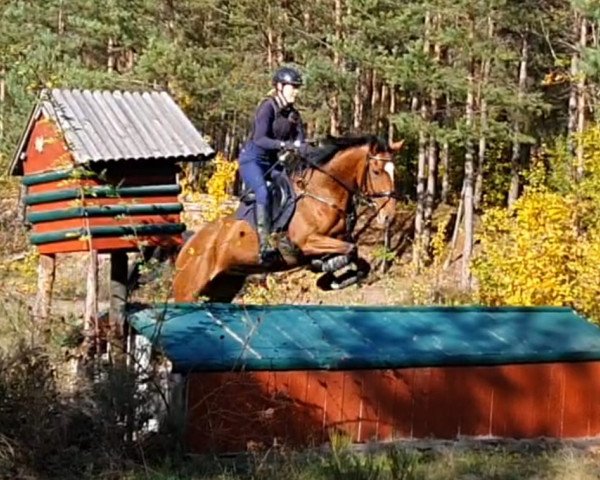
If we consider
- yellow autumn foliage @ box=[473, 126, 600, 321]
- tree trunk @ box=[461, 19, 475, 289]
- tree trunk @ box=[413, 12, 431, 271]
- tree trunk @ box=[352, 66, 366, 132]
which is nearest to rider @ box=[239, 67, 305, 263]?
yellow autumn foliage @ box=[473, 126, 600, 321]

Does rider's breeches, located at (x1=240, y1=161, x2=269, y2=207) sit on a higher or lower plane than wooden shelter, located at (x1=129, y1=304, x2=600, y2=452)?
higher

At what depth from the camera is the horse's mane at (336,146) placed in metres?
12.8

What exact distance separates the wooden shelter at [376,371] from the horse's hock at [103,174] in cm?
123

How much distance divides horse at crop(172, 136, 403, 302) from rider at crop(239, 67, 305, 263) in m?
0.24

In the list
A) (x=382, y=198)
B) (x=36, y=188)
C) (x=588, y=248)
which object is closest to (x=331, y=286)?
(x=382, y=198)

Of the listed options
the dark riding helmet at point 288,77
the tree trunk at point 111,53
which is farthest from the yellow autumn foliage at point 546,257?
the tree trunk at point 111,53

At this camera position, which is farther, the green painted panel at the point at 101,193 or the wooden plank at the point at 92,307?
the green painted panel at the point at 101,193

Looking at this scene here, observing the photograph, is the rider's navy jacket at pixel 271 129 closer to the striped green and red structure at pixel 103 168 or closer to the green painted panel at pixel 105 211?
the striped green and red structure at pixel 103 168

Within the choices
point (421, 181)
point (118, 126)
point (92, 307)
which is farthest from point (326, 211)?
point (421, 181)

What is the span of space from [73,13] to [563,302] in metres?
28.8

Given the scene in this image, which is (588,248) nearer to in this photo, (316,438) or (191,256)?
(191,256)

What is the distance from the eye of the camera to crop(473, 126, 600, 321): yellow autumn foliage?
50.6 ft

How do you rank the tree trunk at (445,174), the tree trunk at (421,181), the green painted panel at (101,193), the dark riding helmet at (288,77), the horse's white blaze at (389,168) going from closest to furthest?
the green painted panel at (101,193), the dark riding helmet at (288,77), the horse's white blaze at (389,168), the tree trunk at (421,181), the tree trunk at (445,174)

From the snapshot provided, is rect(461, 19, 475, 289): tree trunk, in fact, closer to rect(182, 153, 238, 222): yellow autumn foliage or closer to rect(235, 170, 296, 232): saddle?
rect(182, 153, 238, 222): yellow autumn foliage
